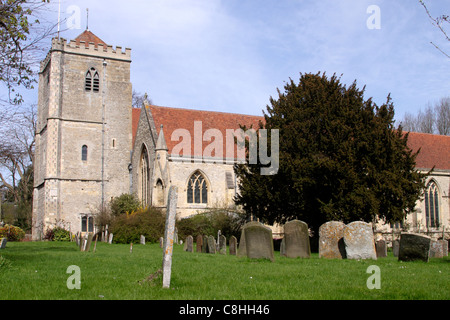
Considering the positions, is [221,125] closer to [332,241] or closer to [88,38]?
[88,38]

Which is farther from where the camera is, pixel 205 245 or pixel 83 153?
pixel 83 153

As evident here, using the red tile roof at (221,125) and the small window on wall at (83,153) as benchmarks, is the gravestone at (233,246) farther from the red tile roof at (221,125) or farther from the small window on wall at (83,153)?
the small window on wall at (83,153)

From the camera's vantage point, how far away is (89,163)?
3189 centimetres

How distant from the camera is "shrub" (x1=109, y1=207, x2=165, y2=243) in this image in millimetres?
23359

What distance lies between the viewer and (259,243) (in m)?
11.9

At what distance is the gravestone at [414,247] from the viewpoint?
37.6 ft

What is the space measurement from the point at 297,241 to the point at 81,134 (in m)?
22.6

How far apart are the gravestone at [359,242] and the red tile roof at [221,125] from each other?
53.1 ft

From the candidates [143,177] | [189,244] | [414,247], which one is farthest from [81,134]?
[414,247]

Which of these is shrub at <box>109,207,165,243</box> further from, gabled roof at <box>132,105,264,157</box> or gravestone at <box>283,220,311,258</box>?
gravestone at <box>283,220,311,258</box>

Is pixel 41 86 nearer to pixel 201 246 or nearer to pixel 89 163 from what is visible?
pixel 89 163

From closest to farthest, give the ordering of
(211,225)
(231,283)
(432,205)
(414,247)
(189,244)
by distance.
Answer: (231,283) < (414,247) < (189,244) < (211,225) < (432,205)

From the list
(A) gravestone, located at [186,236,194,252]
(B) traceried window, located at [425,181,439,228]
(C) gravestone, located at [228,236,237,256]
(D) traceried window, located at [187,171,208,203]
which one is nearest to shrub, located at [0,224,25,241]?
(D) traceried window, located at [187,171,208,203]
